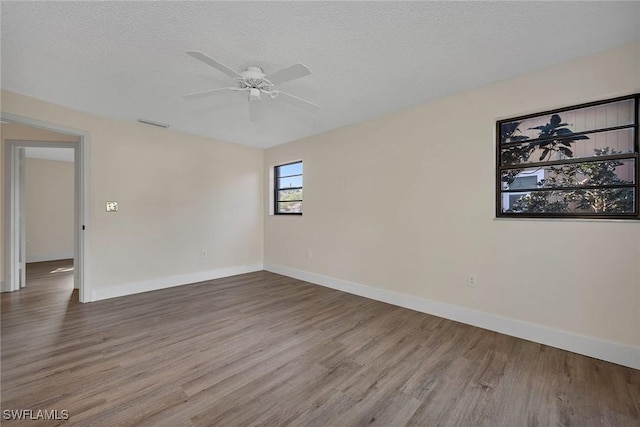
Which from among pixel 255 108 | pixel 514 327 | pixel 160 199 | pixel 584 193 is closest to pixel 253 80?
pixel 255 108

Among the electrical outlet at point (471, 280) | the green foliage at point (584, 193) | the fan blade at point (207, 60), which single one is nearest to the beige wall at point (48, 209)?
the fan blade at point (207, 60)

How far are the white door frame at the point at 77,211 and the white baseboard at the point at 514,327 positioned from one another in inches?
146

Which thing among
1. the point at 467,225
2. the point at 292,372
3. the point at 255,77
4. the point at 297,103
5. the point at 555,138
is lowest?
the point at 292,372

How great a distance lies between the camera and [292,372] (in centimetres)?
201

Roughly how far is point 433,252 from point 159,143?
4408mm

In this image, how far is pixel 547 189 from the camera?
2523mm

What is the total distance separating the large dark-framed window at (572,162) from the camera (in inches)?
85.7

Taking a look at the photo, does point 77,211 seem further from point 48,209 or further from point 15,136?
point 48,209

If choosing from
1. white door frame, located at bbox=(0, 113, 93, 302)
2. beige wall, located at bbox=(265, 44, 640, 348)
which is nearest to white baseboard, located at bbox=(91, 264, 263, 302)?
white door frame, located at bbox=(0, 113, 93, 302)

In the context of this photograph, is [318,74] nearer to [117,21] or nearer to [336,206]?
[117,21]

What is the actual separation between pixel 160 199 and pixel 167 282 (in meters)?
1.37

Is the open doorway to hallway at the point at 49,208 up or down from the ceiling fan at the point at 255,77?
down

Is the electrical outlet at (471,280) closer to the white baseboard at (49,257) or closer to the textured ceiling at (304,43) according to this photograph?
the textured ceiling at (304,43)

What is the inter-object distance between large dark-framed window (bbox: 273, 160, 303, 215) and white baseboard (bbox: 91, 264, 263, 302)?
1.39 metres
